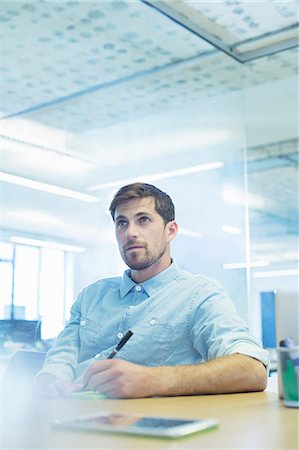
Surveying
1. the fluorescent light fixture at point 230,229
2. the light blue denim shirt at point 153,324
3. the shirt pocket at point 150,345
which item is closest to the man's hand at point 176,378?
the light blue denim shirt at point 153,324

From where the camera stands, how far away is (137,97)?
3771 mm

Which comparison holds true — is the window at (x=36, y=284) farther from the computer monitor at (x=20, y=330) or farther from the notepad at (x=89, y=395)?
the notepad at (x=89, y=395)

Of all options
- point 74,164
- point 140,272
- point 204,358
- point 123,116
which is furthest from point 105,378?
point 123,116

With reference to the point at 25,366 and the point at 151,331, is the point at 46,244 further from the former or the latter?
the point at 151,331

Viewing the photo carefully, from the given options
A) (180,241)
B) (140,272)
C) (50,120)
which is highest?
(50,120)

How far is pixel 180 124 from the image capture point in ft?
12.8

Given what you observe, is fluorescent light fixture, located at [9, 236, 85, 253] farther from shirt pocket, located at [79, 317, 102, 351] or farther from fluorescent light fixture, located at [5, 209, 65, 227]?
shirt pocket, located at [79, 317, 102, 351]

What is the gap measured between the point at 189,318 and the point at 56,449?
0.95 meters

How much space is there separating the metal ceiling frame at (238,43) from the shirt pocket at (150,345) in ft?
6.29

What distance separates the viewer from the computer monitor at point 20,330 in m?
2.79

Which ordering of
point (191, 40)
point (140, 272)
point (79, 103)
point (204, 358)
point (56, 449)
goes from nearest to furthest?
1. point (56, 449)
2. point (204, 358)
3. point (140, 272)
4. point (191, 40)
5. point (79, 103)

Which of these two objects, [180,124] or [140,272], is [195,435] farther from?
[180,124]

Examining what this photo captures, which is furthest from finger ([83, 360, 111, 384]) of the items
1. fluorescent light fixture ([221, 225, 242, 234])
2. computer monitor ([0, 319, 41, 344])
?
fluorescent light fixture ([221, 225, 242, 234])

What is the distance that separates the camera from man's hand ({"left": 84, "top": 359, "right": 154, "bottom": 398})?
1.18 m
